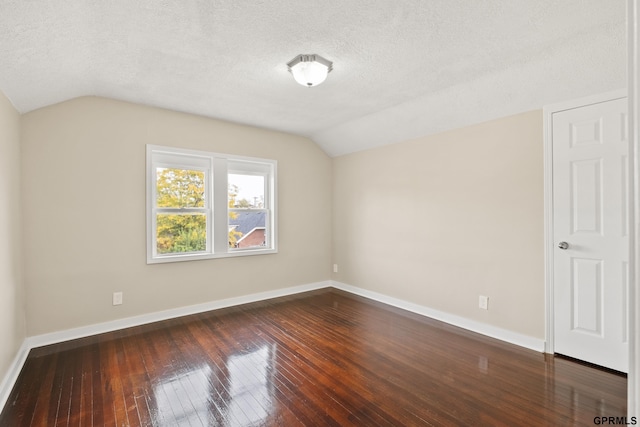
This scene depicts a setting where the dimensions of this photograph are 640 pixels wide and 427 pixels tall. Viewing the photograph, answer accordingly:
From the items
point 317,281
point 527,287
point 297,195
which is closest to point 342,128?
point 297,195

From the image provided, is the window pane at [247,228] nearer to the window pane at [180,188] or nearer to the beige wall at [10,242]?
the window pane at [180,188]

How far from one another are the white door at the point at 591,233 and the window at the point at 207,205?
11.0ft

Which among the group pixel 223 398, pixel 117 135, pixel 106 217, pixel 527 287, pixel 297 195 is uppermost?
pixel 117 135

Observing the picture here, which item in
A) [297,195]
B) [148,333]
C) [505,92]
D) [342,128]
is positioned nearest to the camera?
[505,92]

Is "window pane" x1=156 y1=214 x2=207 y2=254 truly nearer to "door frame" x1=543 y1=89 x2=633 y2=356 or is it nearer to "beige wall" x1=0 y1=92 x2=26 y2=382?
"beige wall" x1=0 y1=92 x2=26 y2=382

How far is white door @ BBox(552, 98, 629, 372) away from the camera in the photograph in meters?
2.43

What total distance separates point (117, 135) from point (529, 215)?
424 cm

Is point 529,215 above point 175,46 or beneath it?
beneath

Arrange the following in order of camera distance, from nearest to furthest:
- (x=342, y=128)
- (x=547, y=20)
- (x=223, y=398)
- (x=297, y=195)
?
(x=547, y=20)
(x=223, y=398)
(x=342, y=128)
(x=297, y=195)

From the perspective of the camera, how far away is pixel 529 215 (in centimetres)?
293

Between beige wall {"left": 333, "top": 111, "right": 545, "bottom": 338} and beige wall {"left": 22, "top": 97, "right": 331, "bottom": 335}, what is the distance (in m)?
1.79

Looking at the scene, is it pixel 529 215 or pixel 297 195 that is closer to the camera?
pixel 529 215

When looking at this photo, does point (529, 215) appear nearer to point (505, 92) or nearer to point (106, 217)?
point (505, 92)

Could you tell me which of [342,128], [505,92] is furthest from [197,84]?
[505,92]
